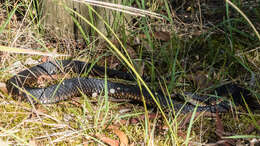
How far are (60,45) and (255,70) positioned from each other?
2466 millimetres

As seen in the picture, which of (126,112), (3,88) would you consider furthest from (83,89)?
(3,88)

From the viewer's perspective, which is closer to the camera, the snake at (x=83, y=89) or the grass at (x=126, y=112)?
the grass at (x=126, y=112)

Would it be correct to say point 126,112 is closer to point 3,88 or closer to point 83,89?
point 83,89

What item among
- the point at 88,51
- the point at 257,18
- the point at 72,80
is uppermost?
the point at 257,18

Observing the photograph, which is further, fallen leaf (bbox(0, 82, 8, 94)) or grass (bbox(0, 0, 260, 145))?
fallen leaf (bbox(0, 82, 8, 94))

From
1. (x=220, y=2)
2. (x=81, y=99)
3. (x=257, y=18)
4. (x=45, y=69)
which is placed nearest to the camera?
(x=81, y=99)

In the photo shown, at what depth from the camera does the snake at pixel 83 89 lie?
8.61ft

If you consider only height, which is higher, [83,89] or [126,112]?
[83,89]

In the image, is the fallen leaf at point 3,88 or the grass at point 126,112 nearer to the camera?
the grass at point 126,112

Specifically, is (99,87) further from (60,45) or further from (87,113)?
(60,45)

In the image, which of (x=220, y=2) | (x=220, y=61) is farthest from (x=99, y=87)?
(x=220, y=2)

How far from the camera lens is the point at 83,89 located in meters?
2.86

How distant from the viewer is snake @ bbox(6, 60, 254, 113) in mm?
2623

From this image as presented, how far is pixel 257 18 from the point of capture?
4141mm
